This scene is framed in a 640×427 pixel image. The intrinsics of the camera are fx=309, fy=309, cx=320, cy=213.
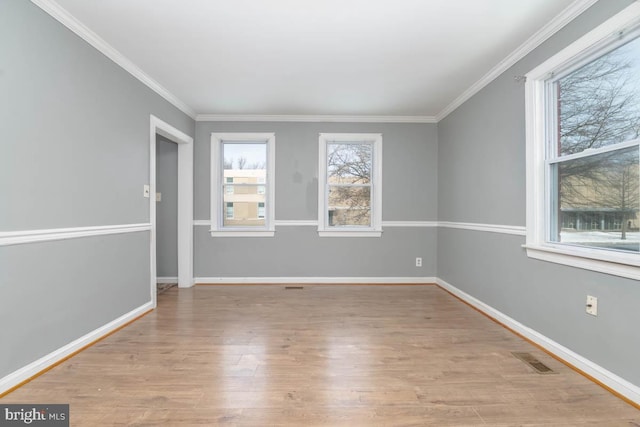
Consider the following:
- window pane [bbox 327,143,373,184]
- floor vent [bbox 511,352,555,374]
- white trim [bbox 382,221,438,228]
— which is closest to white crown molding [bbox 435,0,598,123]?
window pane [bbox 327,143,373,184]

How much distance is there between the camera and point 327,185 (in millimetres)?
4742

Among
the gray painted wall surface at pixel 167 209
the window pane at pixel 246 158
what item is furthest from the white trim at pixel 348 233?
the gray painted wall surface at pixel 167 209

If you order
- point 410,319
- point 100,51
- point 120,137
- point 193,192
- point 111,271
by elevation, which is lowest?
point 410,319

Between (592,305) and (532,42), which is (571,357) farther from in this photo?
(532,42)

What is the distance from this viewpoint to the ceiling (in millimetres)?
2197

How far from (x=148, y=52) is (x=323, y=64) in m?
1.61

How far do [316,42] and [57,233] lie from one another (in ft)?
A: 8.16

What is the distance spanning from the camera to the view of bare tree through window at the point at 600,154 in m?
1.91

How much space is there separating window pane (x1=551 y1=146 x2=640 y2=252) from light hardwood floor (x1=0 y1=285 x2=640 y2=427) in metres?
0.96

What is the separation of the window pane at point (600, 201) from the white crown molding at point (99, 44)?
3.91 metres

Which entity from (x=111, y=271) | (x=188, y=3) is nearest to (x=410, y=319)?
(x=111, y=271)

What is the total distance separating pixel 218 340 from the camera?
2660mm

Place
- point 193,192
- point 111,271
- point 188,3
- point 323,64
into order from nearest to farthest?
1. point 188,3
2. point 111,271
3. point 323,64
4. point 193,192

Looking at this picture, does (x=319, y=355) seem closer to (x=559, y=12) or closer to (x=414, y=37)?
(x=414, y=37)
